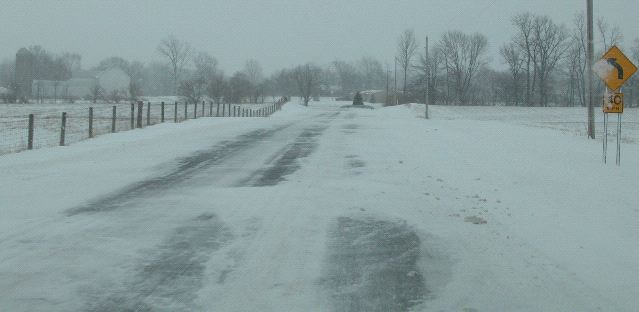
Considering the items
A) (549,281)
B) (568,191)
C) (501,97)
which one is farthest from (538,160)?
(501,97)

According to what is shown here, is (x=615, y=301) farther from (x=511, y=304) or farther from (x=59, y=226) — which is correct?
(x=59, y=226)

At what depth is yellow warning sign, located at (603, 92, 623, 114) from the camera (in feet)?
42.1

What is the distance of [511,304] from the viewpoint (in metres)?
4.60

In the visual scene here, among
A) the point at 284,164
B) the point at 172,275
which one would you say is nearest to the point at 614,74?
the point at 284,164

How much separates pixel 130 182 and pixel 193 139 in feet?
28.8

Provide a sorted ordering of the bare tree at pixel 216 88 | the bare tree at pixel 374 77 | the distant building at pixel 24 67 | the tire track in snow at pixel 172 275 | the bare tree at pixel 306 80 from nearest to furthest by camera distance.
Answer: the tire track in snow at pixel 172 275 → the bare tree at pixel 216 88 → the bare tree at pixel 306 80 → the distant building at pixel 24 67 → the bare tree at pixel 374 77

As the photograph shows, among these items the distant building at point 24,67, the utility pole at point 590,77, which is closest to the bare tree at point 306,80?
the distant building at point 24,67

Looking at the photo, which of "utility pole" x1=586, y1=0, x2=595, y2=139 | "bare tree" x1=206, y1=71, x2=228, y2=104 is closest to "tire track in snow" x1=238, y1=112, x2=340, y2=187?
"utility pole" x1=586, y1=0, x2=595, y2=139

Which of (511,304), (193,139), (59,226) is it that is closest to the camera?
(511,304)

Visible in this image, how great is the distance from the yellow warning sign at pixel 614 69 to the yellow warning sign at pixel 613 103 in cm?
17

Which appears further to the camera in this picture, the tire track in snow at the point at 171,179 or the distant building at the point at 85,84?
the distant building at the point at 85,84

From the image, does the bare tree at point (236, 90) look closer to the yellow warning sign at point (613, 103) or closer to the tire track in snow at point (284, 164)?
the tire track in snow at point (284, 164)

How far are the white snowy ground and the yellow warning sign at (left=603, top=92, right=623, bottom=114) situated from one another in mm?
1221

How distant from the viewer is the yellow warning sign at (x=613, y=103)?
1282 centimetres
